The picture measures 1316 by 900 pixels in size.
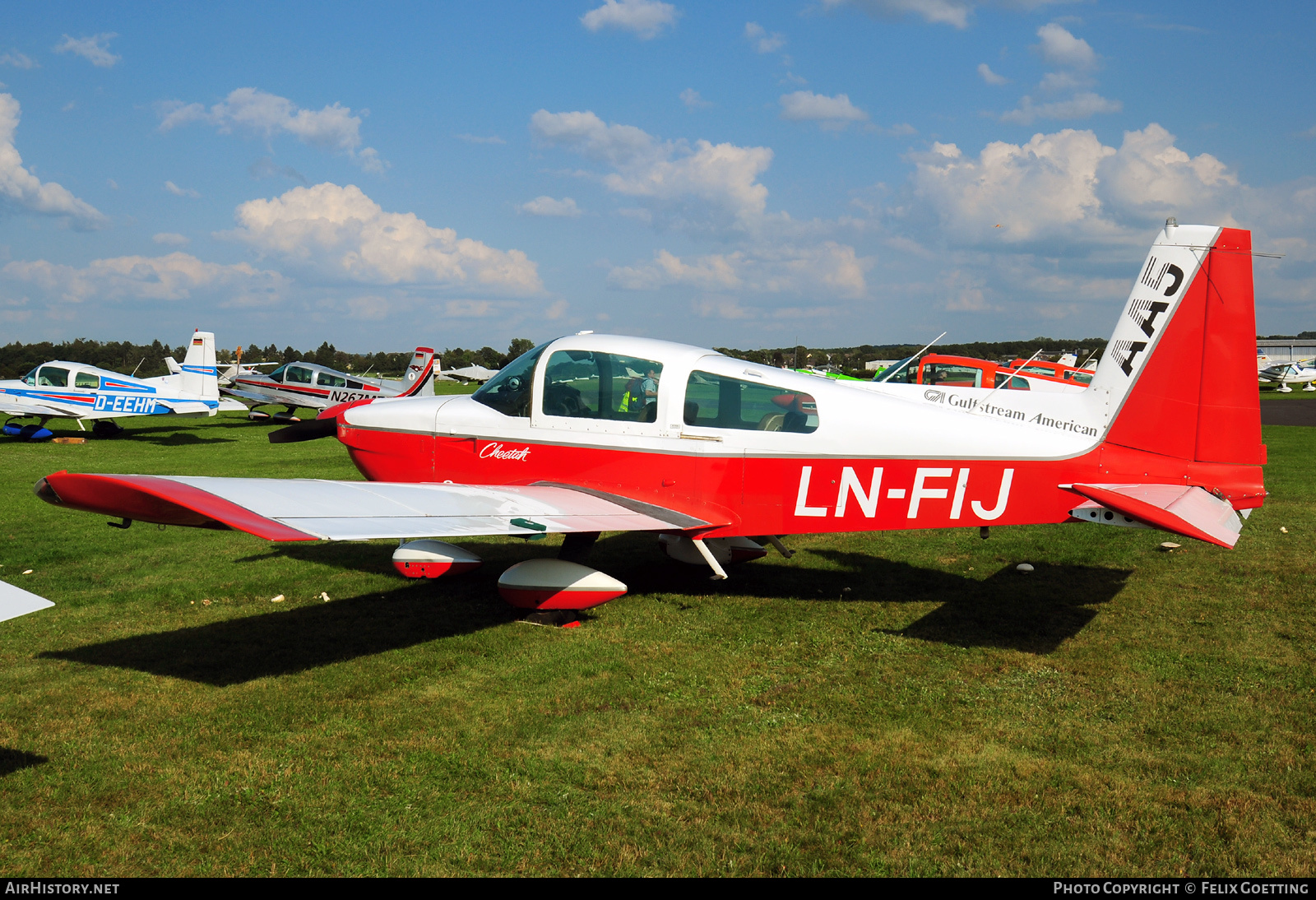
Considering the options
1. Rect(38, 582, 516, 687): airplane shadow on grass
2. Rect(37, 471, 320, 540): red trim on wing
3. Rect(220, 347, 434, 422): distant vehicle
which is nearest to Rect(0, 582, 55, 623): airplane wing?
Rect(37, 471, 320, 540): red trim on wing

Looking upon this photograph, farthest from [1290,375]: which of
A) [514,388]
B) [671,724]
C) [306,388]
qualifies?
Answer: [671,724]

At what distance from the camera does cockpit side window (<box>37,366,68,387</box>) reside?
2127 centimetres

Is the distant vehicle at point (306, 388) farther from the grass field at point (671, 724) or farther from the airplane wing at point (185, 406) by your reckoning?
the grass field at point (671, 724)

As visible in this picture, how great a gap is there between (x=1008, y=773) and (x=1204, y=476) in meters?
3.24

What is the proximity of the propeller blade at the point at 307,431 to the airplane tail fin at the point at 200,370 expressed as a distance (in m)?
17.7

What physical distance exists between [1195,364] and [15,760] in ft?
24.4

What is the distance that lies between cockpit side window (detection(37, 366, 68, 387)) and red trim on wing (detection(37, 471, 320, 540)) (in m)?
21.6

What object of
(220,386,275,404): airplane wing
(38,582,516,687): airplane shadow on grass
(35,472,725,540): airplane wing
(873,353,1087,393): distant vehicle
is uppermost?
(873,353,1087,393): distant vehicle

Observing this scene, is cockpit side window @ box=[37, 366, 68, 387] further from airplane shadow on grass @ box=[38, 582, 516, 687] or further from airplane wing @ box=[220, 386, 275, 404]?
airplane shadow on grass @ box=[38, 582, 516, 687]

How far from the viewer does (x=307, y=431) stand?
7.64 m

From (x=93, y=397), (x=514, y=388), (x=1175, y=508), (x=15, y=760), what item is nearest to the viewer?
(x=15, y=760)

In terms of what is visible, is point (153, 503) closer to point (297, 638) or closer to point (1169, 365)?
point (297, 638)

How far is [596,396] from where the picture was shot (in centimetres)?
636
